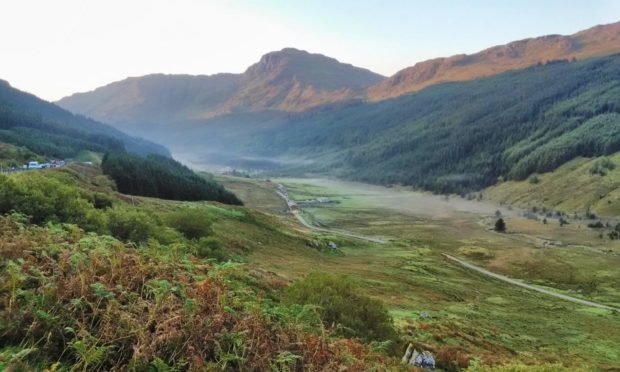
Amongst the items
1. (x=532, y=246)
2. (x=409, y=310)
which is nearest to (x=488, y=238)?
(x=532, y=246)

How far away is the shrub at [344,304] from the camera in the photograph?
25.9 meters

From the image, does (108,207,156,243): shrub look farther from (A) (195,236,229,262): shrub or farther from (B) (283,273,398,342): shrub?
(B) (283,273,398,342): shrub

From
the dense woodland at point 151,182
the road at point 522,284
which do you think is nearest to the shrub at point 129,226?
the dense woodland at point 151,182

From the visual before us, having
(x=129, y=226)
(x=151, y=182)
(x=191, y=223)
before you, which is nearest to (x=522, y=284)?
(x=191, y=223)

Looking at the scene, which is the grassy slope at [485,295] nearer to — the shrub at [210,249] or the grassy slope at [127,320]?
the shrub at [210,249]

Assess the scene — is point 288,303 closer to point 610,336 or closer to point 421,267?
point 610,336

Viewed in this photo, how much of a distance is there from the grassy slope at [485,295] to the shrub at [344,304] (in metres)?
7.19

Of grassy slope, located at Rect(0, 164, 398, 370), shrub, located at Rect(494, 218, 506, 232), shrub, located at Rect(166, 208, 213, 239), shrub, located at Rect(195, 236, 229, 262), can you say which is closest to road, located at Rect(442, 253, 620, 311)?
shrub, located at Rect(494, 218, 506, 232)

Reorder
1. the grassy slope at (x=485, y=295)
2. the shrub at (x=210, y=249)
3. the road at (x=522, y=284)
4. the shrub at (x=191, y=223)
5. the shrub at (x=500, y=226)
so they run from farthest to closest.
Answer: the shrub at (x=500, y=226), the road at (x=522, y=284), the shrub at (x=191, y=223), the shrub at (x=210, y=249), the grassy slope at (x=485, y=295)

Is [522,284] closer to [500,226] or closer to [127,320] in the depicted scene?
[500,226]

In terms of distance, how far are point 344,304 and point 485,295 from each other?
64397mm

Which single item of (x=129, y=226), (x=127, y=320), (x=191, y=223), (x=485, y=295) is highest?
(x=127, y=320)

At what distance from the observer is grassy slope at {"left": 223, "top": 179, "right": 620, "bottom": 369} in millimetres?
43031

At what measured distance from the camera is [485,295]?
82.4m
